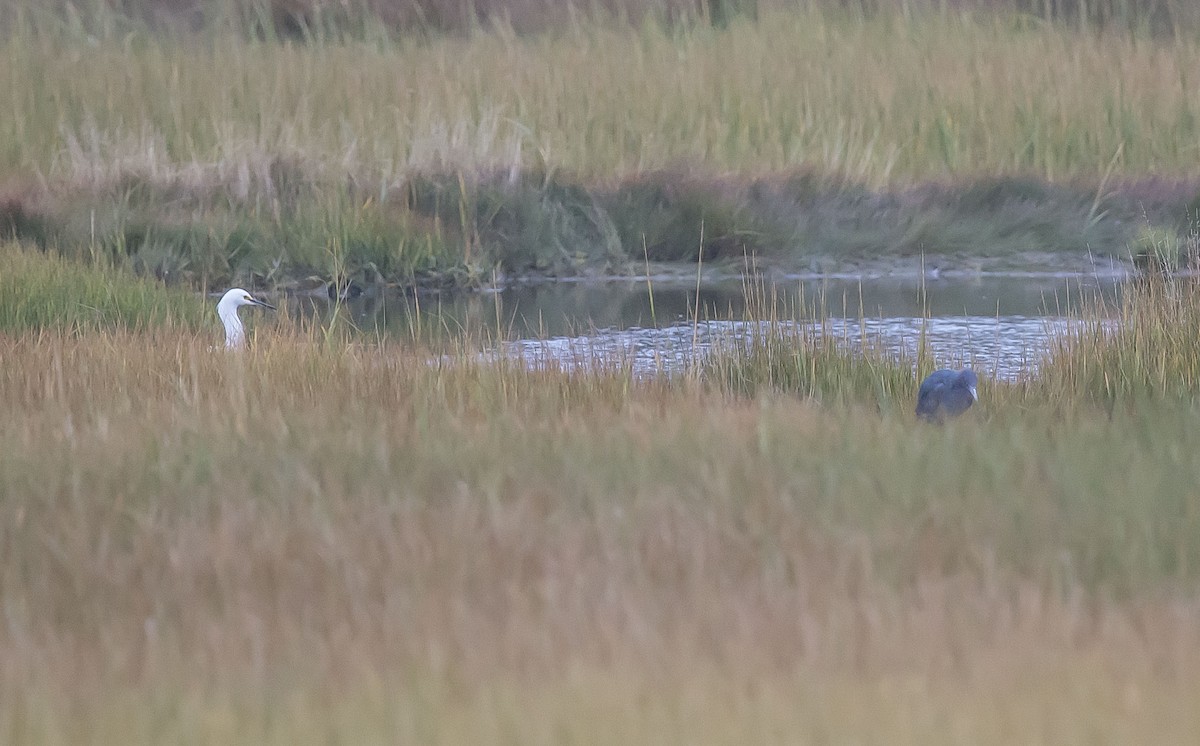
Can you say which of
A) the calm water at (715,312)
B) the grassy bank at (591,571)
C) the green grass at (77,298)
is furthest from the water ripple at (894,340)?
the grassy bank at (591,571)

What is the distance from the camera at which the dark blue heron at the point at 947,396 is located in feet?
17.6

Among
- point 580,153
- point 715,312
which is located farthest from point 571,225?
point 715,312

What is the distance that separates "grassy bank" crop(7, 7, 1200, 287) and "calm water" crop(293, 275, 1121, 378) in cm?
57

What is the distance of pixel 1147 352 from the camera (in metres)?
6.04

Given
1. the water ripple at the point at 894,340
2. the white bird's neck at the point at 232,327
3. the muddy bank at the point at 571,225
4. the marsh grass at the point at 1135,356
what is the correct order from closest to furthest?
1. the marsh grass at the point at 1135,356
2. the white bird's neck at the point at 232,327
3. the water ripple at the point at 894,340
4. the muddy bank at the point at 571,225

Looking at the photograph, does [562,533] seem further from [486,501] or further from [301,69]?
[301,69]

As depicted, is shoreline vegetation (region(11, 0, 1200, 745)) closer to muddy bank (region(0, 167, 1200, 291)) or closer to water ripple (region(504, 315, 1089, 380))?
muddy bank (region(0, 167, 1200, 291))

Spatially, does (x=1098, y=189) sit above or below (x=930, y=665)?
above

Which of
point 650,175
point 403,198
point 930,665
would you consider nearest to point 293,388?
point 930,665

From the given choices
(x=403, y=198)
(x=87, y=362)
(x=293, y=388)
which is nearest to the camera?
(x=293, y=388)

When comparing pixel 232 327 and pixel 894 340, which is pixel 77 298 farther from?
pixel 894 340

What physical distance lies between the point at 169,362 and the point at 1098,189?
28.3 feet

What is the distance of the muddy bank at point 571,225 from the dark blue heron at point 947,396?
614 centimetres

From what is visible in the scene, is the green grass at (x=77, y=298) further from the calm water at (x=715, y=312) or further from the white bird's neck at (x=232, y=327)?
the calm water at (x=715, y=312)
